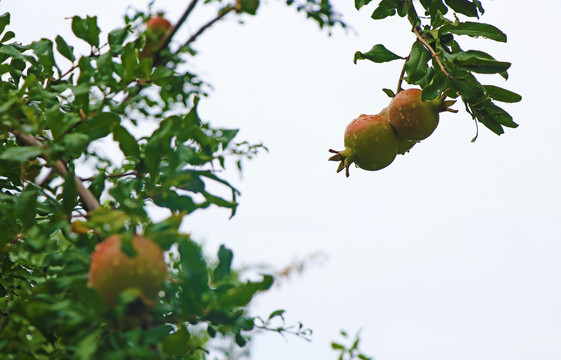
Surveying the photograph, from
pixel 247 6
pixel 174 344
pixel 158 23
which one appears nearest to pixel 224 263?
pixel 174 344

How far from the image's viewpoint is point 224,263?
→ 1.07 m

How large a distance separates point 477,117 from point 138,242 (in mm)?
1117

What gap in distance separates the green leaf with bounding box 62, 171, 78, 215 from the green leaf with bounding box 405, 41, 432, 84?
97cm

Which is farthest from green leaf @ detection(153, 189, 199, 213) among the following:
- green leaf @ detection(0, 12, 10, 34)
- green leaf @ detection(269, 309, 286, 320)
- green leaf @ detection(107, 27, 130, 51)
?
green leaf @ detection(0, 12, 10, 34)

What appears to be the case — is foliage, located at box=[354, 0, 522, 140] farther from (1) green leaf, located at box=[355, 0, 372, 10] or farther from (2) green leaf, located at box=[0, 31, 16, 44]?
(2) green leaf, located at box=[0, 31, 16, 44]

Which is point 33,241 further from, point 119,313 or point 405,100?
point 405,100

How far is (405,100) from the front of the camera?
5.71 ft

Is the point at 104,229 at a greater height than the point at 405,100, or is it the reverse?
the point at 405,100

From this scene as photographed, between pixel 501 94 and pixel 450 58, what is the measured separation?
263 millimetres

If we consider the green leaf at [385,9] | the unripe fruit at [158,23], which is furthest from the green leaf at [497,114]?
the unripe fruit at [158,23]

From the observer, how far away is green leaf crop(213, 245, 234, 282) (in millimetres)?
1064

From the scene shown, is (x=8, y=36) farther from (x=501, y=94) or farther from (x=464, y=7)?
(x=501, y=94)

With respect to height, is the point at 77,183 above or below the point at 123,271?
Answer: above

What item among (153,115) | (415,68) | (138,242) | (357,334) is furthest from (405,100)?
(153,115)
